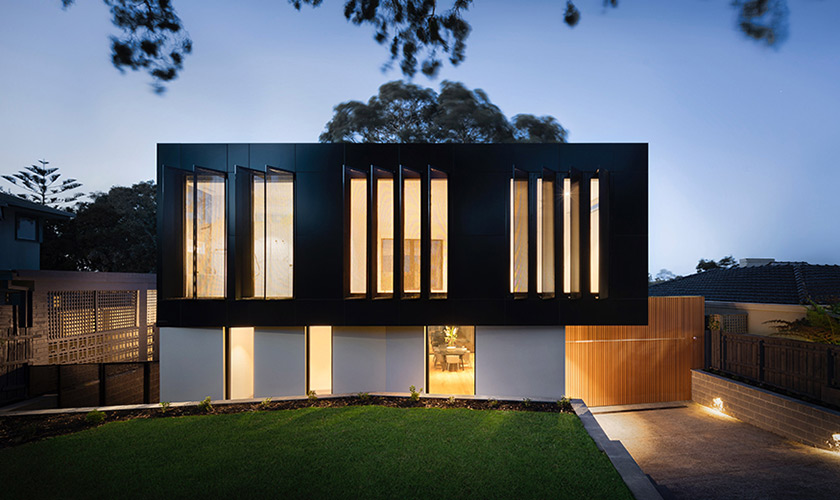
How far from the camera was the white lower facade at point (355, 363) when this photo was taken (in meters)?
8.56

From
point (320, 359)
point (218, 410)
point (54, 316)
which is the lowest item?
point (218, 410)

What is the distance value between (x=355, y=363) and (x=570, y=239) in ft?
18.3

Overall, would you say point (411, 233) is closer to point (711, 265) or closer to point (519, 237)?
point (519, 237)

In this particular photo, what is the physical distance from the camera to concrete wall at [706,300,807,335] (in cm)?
1243

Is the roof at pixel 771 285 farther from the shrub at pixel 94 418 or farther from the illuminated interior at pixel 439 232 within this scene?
the shrub at pixel 94 418

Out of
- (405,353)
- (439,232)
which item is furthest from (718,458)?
(439,232)

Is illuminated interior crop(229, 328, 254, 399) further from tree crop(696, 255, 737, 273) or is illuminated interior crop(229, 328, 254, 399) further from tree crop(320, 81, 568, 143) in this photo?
tree crop(696, 255, 737, 273)

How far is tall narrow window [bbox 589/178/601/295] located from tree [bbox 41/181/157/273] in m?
27.4

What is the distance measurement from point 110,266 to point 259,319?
76.6ft

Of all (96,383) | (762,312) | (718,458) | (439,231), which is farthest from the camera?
(762,312)

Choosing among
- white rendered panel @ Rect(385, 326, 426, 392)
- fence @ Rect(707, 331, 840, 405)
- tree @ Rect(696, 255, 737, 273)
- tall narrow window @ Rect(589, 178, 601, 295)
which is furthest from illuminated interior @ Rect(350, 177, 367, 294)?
tree @ Rect(696, 255, 737, 273)

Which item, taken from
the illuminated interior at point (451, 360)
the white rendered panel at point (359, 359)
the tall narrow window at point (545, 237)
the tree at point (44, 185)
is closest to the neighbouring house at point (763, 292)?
the tall narrow window at point (545, 237)

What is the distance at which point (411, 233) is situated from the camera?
8.64 m

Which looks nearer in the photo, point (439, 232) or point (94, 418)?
point (94, 418)
